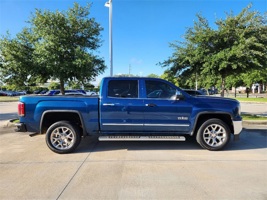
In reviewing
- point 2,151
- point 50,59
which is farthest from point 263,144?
point 50,59

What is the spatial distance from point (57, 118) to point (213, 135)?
4.18 m

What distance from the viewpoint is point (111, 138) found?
596 centimetres

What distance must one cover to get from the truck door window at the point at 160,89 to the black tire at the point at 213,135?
1.21 metres

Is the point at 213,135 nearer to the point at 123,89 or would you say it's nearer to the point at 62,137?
the point at 123,89

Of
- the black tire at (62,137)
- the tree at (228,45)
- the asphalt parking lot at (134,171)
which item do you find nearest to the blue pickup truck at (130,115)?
the black tire at (62,137)

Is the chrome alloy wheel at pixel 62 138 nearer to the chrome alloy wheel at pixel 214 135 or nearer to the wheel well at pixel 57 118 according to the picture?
the wheel well at pixel 57 118

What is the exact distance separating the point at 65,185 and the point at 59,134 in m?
2.14

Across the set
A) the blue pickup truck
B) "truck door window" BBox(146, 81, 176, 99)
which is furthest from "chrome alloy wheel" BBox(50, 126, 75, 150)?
"truck door window" BBox(146, 81, 176, 99)

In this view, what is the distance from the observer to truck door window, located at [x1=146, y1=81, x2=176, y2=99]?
6.15 m

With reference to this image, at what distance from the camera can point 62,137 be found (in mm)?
5934

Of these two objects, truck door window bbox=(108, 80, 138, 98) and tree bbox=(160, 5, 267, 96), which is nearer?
truck door window bbox=(108, 80, 138, 98)

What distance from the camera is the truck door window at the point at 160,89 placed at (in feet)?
20.2

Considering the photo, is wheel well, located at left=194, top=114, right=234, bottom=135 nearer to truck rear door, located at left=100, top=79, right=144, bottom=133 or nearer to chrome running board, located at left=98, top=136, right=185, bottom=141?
chrome running board, located at left=98, top=136, right=185, bottom=141

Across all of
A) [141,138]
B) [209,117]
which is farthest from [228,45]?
[141,138]
